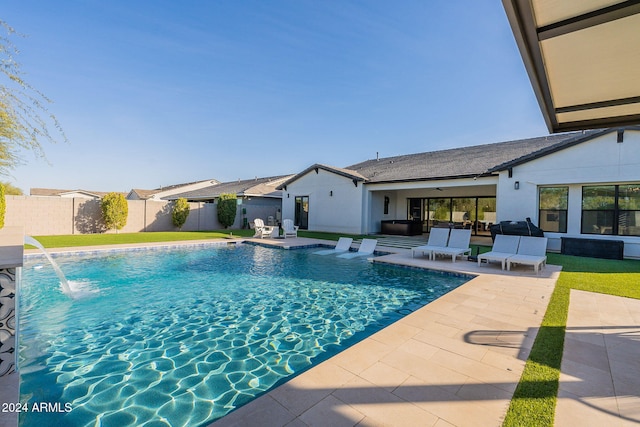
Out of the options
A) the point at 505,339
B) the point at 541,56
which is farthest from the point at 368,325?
the point at 541,56

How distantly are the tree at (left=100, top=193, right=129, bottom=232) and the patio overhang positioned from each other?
21.6 meters

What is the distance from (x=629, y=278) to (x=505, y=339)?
6.86 metres

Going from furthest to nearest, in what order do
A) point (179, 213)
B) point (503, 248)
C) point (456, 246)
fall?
1. point (179, 213)
2. point (456, 246)
3. point (503, 248)

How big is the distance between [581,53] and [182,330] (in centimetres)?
651

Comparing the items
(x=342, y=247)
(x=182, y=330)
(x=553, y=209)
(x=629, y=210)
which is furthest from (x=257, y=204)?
(x=629, y=210)

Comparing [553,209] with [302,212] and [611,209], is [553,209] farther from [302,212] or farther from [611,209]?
[302,212]

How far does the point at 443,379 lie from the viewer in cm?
306

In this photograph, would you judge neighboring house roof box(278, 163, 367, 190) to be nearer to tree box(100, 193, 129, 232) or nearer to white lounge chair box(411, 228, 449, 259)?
white lounge chair box(411, 228, 449, 259)

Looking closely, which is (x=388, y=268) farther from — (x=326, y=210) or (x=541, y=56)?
(x=326, y=210)

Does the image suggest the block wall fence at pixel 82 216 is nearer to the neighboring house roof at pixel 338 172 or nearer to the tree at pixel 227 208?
the tree at pixel 227 208

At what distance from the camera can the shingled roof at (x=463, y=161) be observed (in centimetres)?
1509

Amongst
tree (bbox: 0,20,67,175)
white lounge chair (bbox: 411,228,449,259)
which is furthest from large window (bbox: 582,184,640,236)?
tree (bbox: 0,20,67,175)

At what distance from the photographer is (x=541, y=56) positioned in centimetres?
290

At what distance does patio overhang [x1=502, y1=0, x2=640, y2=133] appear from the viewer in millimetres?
2338
